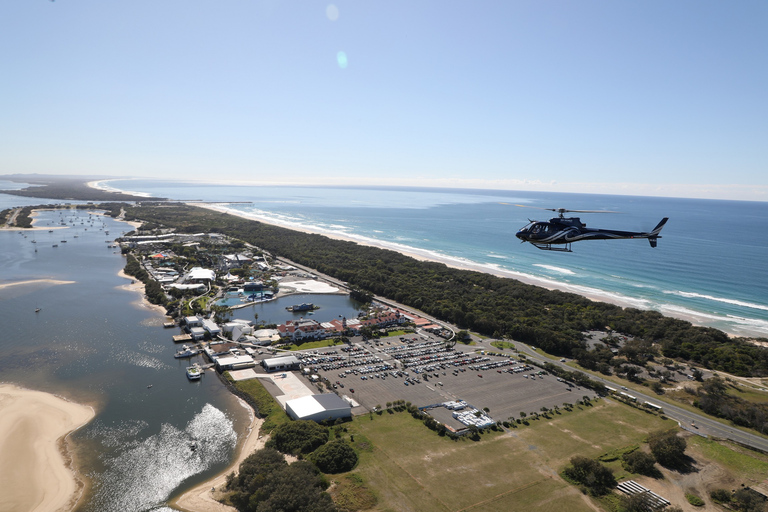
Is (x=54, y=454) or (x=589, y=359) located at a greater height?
(x=589, y=359)

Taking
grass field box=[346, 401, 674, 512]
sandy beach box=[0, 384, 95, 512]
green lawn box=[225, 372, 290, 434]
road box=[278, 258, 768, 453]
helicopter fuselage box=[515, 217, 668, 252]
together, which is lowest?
sandy beach box=[0, 384, 95, 512]

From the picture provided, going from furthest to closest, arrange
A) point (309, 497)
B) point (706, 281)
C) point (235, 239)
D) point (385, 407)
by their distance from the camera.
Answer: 1. point (235, 239)
2. point (706, 281)
3. point (385, 407)
4. point (309, 497)

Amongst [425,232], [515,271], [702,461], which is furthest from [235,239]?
[702,461]

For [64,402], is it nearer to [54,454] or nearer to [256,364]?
[54,454]

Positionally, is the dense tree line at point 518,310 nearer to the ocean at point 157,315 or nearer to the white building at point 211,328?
the ocean at point 157,315

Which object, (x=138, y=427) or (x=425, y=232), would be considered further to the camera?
(x=425, y=232)

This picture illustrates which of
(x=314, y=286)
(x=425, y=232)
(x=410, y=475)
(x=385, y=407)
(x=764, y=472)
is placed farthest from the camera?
(x=425, y=232)

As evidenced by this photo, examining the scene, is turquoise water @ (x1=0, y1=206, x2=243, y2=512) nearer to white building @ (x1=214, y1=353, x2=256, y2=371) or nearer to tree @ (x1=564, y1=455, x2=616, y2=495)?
white building @ (x1=214, y1=353, x2=256, y2=371)

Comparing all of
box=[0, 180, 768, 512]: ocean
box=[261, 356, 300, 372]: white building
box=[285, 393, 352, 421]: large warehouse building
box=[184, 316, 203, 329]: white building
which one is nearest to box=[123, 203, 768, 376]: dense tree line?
box=[0, 180, 768, 512]: ocean
